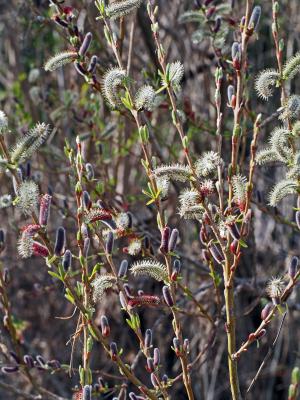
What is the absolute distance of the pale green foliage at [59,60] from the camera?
2.42 metres

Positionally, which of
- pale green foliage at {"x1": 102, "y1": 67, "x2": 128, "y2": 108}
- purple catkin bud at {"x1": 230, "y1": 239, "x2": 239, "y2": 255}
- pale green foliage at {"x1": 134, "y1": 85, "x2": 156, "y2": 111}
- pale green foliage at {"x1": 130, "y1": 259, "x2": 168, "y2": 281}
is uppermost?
pale green foliage at {"x1": 102, "y1": 67, "x2": 128, "y2": 108}

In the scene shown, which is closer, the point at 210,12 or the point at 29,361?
the point at 29,361

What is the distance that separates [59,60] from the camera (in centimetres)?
246

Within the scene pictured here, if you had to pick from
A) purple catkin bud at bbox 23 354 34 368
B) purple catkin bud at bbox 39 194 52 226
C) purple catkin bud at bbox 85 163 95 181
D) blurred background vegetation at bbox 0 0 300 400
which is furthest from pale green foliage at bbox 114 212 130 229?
blurred background vegetation at bbox 0 0 300 400

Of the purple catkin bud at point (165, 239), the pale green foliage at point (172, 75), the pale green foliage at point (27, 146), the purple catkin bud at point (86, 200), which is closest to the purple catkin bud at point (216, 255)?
the purple catkin bud at point (165, 239)

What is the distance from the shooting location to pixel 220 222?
2250 mm

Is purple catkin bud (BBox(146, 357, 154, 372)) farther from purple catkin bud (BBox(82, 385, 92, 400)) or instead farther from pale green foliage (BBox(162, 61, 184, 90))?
pale green foliage (BBox(162, 61, 184, 90))

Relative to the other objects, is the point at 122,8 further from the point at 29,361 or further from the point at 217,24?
the point at 29,361

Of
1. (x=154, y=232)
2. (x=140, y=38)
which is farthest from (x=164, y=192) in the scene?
(x=140, y=38)

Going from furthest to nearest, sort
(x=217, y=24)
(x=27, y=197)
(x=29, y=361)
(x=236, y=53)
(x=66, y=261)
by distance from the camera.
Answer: (x=217, y=24)
(x=29, y=361)
(x=236, y=53)
(x=66, y=261)
(x=27, y=197)

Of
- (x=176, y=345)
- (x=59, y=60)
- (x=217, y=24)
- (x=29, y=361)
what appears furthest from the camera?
(x=217, y=24)

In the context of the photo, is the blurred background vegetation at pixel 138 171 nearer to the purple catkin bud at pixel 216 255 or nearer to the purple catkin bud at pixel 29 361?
the purple catkin bud at pixel 29 361

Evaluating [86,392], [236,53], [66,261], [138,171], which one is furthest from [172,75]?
[138,171]

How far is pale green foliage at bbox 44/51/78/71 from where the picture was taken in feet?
7.94
